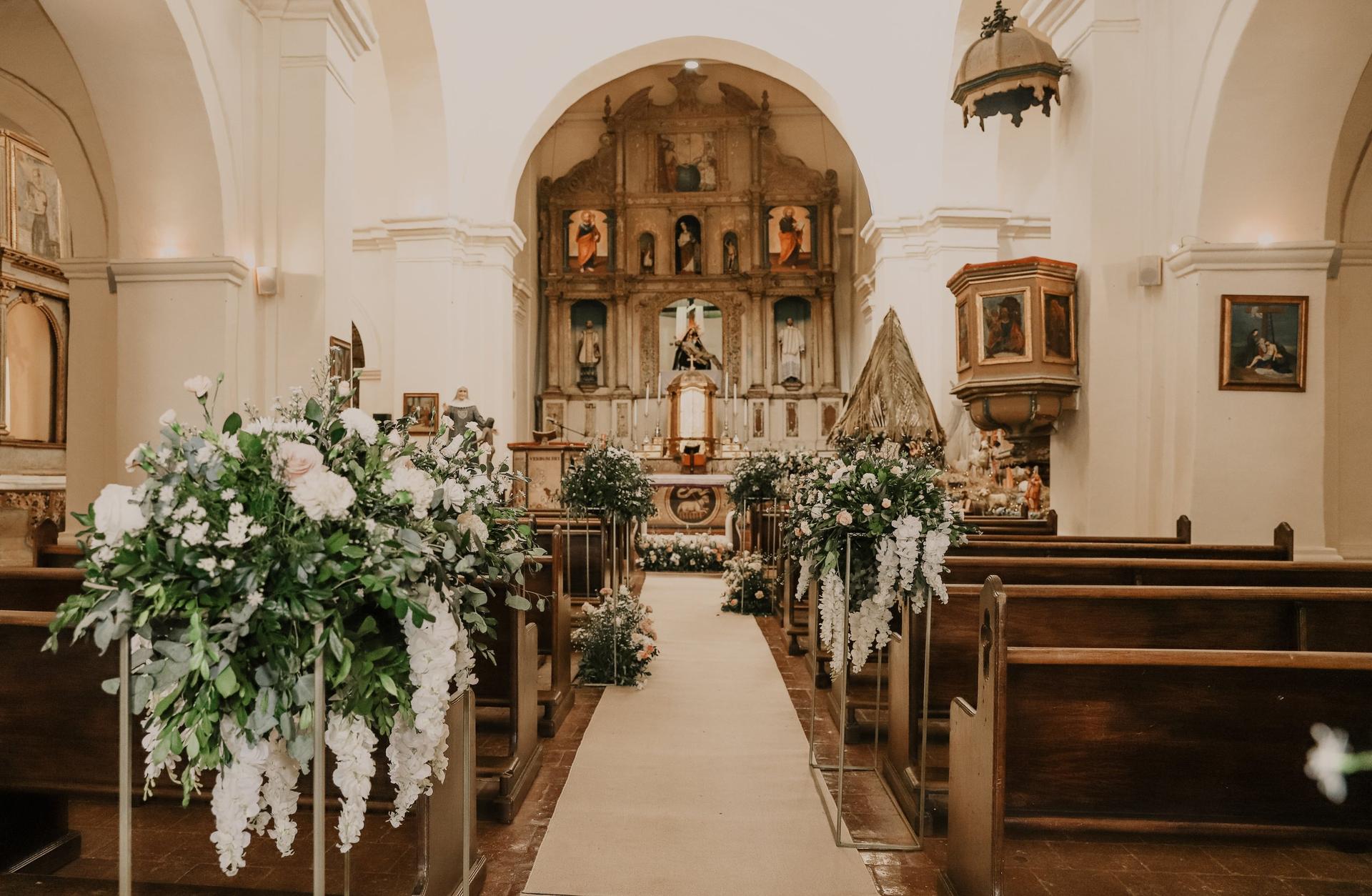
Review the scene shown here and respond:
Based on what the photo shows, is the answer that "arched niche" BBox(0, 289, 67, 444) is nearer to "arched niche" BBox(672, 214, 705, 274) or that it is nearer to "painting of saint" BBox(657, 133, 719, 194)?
"arched niche" BBox(672, 214, 705, 274)

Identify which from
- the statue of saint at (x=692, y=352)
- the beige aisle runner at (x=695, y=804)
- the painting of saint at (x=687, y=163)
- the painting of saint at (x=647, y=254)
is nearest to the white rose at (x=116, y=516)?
the beige aisle runner at (x=695, y=804)

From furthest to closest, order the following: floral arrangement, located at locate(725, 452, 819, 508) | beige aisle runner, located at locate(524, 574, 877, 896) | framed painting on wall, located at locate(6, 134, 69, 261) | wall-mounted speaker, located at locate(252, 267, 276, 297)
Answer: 1. framed painting on wall, located at locate(6, 134, 69, 261)
2. floral arrangement, located at locate(725, 452, 819, 508)
3. wall-mounted speaker, located at locate(252, 267, 276, 297)
4. beige aisle runner, located at locate(524, 574, 877, 896)

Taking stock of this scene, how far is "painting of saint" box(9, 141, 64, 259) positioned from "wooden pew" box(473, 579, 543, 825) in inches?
411

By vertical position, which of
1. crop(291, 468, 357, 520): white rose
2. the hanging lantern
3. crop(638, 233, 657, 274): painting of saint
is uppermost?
crop(638, 233, 657, 274): painting of saint

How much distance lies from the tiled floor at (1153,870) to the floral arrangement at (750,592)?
5001mm

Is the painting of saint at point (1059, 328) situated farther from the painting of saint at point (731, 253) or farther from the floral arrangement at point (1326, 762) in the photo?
the painting of saint at point (731, 253)

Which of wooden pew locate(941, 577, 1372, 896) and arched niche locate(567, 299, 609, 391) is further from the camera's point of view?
arched niche locate(567, 299, 609, 391)

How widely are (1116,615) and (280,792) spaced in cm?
274

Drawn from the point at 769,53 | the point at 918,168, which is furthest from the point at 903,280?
the point at 769,53

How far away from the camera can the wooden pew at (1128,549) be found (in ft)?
14.2

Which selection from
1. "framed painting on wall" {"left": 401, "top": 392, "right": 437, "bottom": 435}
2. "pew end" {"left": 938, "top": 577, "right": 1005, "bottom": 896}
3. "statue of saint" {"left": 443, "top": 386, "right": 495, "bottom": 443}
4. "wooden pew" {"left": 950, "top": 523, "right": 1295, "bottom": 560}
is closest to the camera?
"pew end" {"left": 938, "top": 577, "right": 1005, "bottom": 896}

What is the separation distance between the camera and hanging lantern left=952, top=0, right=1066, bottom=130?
20.0 ft

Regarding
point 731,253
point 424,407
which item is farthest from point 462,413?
point 731,253

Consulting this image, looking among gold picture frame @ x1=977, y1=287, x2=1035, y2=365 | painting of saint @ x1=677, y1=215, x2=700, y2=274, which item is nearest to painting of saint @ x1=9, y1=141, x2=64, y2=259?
painting of saint @ x1=677, y1=215, x2=700, y2=274
